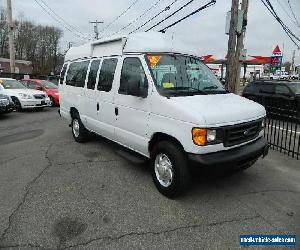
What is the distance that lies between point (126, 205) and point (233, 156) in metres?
1.68

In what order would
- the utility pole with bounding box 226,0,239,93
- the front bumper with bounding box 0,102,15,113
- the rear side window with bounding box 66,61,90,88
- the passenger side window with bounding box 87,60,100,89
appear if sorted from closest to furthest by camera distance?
1. the passenger side window with bounding box 87,60,100,89
2. the rear side window with bounding box 66,61,90,88
3. the utility pole with bounding box 226,0,239,93
4. the front bumper with bounding box 0,102,15,113

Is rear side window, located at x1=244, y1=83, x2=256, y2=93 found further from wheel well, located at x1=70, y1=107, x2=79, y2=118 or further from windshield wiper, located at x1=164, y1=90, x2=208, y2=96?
windshield wiper, located at x1=164, y1=90, x2=208, y2=96

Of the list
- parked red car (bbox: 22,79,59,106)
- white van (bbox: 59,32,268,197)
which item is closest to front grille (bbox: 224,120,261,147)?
white van (bbox: 59,32,268,197)

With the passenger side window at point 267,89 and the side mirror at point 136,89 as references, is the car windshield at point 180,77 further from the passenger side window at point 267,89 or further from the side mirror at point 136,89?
the passenger side window at point 267,89

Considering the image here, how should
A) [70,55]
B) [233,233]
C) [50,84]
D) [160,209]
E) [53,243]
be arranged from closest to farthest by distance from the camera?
[53,243] → [233,233] → [160,209] → [70,55] → [50,84]

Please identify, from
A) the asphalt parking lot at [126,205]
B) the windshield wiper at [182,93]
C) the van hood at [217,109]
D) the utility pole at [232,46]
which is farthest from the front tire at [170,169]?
the utility pole at [232,46]

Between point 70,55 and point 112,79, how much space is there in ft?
9.44

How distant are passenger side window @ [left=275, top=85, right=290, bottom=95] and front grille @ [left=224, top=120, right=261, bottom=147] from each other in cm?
991

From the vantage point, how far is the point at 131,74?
17.4ft

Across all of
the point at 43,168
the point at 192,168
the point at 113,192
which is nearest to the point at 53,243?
the point at 113,192

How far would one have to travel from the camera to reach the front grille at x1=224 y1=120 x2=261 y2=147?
14.0 feet

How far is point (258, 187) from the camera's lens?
517cm

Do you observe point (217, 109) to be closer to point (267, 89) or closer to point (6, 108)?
point (6, 108)

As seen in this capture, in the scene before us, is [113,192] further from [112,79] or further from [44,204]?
[112,79]
